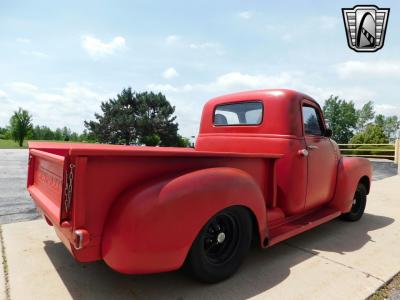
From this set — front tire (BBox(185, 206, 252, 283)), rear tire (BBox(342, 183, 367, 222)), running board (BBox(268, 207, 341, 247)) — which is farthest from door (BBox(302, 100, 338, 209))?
front tire (BBox(185, 206, 252, 283))

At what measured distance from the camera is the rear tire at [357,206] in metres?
4.96

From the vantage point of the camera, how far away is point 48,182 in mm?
2881

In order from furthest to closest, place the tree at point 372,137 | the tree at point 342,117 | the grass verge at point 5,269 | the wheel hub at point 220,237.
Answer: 1. the tree at point 342,117
2. the tree at point 372,137
3. the wheel hub at point 220,237
4. the grass verge at point 5,269

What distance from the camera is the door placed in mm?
3855

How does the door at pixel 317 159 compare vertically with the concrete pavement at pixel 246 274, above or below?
above

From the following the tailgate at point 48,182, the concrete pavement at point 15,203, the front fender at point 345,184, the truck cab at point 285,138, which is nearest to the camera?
the tailgate at point 48,182

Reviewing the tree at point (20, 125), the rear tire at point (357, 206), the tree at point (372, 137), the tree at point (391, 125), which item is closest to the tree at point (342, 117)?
the tree at point (391, 125)

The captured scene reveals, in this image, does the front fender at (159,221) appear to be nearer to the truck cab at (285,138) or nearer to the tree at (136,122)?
the truck cab at (285,138)

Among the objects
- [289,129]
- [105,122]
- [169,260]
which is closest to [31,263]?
[169,260]

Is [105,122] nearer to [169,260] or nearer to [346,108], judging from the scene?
[169,260]

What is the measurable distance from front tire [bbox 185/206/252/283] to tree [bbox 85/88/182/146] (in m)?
34.1

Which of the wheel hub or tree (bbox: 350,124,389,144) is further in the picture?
tree (bbox: 350,124,389,144)

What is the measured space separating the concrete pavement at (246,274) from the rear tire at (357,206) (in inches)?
30.8

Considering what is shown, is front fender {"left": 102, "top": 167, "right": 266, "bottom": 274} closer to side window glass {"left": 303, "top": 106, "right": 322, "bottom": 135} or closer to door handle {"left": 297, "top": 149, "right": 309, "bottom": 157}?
door handle {"left": 297, "top": 149, "right": 309, "bottom": 157}
